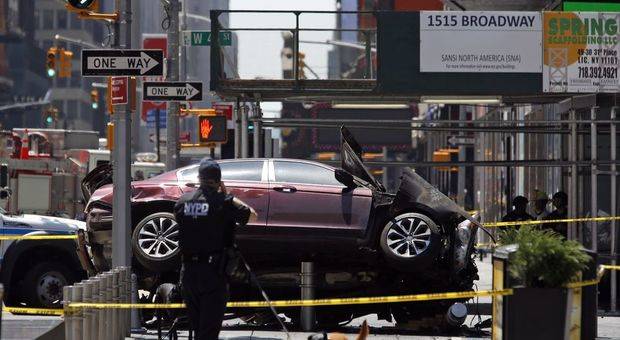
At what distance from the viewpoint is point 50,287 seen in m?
18.4

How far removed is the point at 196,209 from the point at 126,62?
142 inches

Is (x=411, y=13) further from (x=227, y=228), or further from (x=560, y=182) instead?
(x=227, y=228)

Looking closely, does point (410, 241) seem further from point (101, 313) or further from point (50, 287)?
point (50, 287)

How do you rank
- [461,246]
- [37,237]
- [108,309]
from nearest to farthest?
[108,309] < [461,246] < [37,237]

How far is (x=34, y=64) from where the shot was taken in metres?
126

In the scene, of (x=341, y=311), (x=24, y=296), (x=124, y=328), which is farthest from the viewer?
(x=24, y=296)

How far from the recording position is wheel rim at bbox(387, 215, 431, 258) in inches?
617

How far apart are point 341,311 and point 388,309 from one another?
566 millimetres

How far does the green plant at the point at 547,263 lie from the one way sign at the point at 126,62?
496 centimetres

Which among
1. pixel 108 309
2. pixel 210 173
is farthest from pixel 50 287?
pixel 210 173

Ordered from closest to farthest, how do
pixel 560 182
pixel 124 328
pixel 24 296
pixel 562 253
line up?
pixel 562 253 < pixel 124 328 < pixel 24 296 < pixel 560 182

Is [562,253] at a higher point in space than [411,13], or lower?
lower

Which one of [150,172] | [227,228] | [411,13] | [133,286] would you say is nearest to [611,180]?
[411,13]

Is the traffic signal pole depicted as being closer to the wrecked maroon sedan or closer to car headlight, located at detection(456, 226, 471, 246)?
the wrecked maroon sedan
